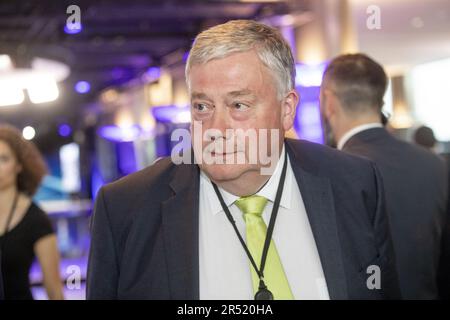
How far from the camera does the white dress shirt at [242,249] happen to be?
1.40m

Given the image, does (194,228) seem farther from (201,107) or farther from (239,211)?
(201,107)

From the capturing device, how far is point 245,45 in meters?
1.36

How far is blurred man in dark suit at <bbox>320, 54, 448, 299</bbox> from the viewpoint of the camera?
6.79ft

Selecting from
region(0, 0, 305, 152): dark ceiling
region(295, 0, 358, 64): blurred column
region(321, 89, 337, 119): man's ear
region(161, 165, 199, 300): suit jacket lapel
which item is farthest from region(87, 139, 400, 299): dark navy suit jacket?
region(295, 0, 358, 64): blurred column


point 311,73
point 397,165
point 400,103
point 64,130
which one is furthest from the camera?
point 64,130

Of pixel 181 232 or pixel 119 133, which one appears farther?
pixel 119 133

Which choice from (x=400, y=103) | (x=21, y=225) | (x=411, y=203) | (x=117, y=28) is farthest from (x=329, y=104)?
(x=117, y=28)

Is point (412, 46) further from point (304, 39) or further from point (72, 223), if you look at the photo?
point (72, 223)

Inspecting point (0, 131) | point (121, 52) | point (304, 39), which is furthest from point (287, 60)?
point (121, 52)

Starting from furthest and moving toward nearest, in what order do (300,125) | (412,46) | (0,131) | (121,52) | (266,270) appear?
(121,52)
(300,125)
(412,46)
(0,131)
(266,270)

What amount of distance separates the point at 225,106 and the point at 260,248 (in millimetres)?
322
